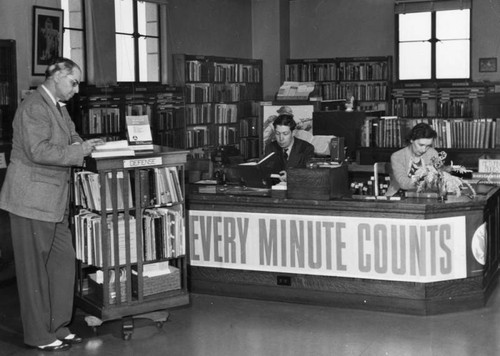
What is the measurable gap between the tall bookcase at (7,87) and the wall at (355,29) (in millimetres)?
8669

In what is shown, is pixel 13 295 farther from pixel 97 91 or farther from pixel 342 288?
pixel 97 91

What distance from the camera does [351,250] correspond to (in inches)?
229

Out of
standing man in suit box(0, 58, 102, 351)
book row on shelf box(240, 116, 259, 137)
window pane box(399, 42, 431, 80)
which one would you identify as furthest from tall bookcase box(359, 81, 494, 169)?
standing man in suit box(0, 58, 102, 351)

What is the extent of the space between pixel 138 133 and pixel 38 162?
91 cm

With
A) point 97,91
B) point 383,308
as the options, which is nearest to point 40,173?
point 383,308

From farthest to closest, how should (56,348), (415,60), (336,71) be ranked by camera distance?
1. (336,71)
2. (415,60)
3. (56,348)

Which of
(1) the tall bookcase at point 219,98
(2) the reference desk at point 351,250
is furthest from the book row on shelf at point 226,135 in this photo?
(2) the reference desk at point 351,250

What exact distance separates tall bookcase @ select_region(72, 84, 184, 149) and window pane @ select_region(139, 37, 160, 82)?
1.60 feet

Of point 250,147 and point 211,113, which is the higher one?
point 211,113

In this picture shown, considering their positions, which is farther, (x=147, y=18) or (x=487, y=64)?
(x=487, y=64)

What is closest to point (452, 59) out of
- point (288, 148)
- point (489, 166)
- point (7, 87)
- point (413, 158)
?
point (489, 166)

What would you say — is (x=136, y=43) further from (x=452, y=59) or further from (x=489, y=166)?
(x=489, y=166)

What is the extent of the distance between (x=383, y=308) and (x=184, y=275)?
1.52 meters

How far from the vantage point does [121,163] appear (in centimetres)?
523
